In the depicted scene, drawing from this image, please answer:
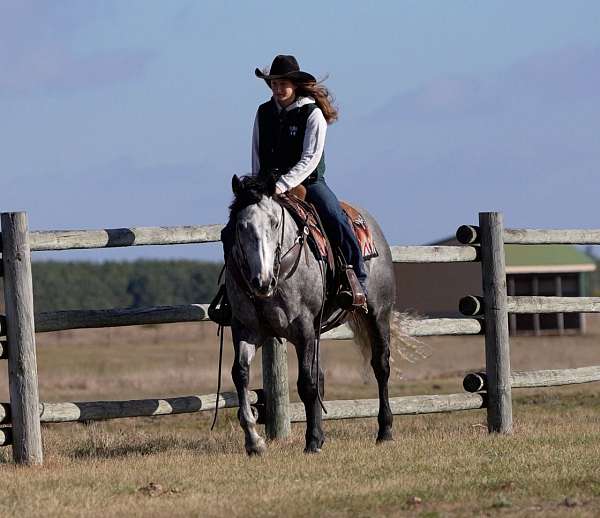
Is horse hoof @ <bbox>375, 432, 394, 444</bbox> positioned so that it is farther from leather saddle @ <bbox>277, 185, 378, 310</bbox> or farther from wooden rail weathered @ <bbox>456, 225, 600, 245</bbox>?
wooden rail weathered @ <bbox>456, 225, 600, 245</bbox>

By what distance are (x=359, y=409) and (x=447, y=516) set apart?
4295mm

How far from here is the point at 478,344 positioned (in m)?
39.2

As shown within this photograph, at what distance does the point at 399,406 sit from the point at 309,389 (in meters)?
2.07

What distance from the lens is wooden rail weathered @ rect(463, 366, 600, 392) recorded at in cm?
1203

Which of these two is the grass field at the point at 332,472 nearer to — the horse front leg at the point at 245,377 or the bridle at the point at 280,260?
the horse front leg at the point at 245,377

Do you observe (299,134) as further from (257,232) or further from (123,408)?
(123,408)

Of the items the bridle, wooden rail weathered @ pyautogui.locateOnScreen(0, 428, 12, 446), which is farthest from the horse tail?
wooden rail weathered @ pyautogui.locateOnScreen(0, 428, 12, 446)

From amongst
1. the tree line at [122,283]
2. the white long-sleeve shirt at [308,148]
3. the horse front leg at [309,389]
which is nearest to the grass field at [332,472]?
the horse front leg at [309,389]

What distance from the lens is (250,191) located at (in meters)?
9.37

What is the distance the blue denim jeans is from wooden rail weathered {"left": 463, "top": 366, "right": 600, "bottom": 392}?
232cm

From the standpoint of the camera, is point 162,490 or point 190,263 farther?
point 190,263

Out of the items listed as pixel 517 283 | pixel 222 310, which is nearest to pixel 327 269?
pixel 222 310

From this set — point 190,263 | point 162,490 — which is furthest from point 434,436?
point 190,263

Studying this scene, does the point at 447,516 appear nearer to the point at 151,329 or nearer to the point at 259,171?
the point at 259,171
